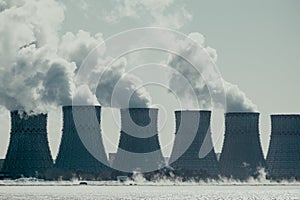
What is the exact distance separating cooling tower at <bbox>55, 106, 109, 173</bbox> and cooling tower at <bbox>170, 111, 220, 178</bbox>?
10.5m

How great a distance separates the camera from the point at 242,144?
150m

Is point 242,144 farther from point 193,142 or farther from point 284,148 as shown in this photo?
point 193,142

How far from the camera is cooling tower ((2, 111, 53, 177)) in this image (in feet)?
479

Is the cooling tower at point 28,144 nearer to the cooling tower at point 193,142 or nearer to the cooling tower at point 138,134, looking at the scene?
the cooling tower at point 138,134

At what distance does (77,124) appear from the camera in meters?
144

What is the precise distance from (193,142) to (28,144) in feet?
72.6

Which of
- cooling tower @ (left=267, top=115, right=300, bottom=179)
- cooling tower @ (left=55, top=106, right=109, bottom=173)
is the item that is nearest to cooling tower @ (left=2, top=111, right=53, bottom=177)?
cooling tower @ (left=55, top=106, right=109, bottom=173)

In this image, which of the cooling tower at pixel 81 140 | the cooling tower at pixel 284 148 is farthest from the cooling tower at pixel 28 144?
the cooling tower at pixel 284 148

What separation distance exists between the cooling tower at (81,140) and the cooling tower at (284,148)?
2290 centimetres

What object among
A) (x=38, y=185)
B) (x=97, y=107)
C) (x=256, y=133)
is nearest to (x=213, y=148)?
(x=256, y=133)

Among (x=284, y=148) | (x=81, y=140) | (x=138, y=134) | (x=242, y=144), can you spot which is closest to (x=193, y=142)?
(x=242, y=144)

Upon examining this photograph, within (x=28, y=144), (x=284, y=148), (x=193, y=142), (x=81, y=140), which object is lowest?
(x=28, y=144)

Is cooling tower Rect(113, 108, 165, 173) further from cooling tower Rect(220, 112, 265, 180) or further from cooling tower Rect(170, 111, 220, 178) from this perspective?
cooling tower Rect(220, 112, 265, 180)

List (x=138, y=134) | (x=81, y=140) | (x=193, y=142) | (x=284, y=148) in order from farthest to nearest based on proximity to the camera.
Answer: (x=284, y=148) → (x=193, y=142) → (x=138, y=134) → (x=81, y=140)
